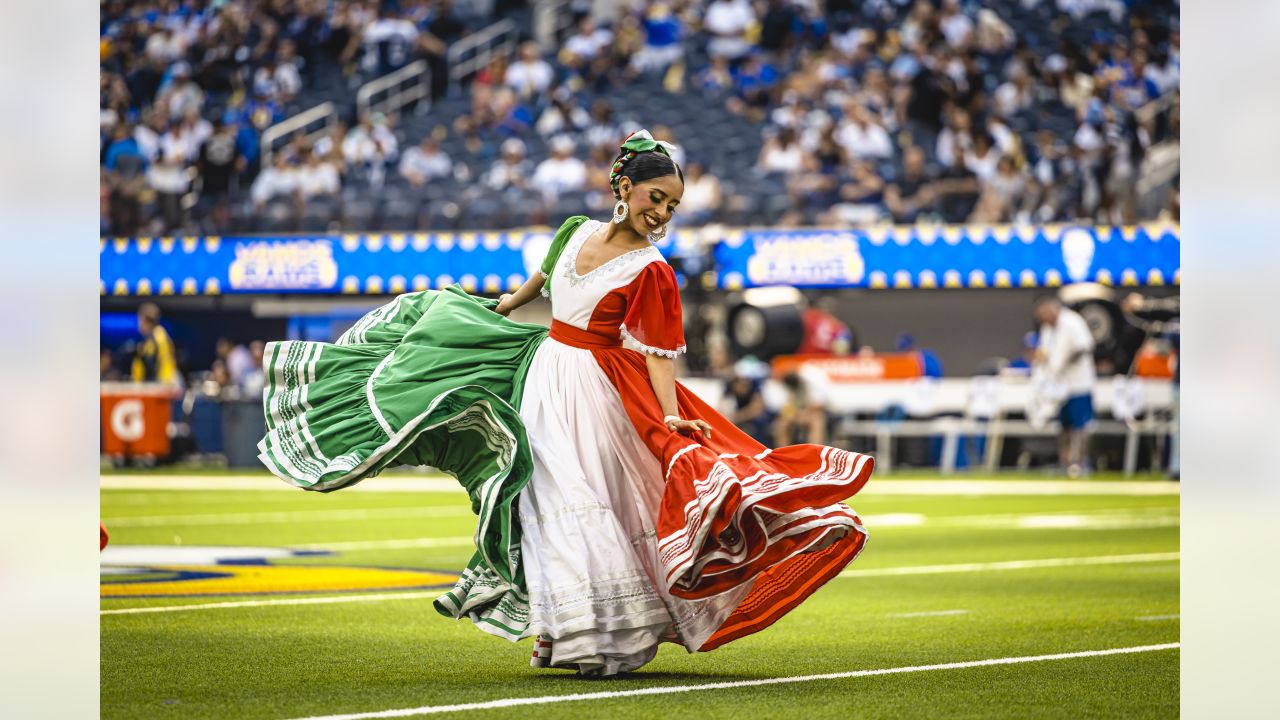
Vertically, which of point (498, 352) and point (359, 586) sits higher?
point (498, 352)

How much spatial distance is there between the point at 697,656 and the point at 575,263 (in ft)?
5.11

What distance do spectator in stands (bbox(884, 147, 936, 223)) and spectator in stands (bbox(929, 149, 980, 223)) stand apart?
0.11m

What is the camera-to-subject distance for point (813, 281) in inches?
848

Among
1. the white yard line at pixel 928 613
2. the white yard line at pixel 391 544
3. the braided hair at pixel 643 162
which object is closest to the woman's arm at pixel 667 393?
the braided hair at pixel 643 162

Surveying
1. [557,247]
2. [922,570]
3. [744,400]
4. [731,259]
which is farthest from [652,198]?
[731,259]

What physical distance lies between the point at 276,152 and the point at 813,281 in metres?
9.42

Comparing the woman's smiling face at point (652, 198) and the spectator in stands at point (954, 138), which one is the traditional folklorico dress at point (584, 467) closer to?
the woman's smiling face at point (652, 198)

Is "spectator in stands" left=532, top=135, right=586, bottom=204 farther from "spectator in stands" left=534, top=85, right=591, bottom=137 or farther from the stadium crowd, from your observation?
"spectator in stands" left=534, top=85, right=591, bottom=137

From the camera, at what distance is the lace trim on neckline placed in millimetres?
5953

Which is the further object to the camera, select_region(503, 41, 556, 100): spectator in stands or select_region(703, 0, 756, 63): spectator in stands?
select_region(503, 41, 556, 100): spectator in stands

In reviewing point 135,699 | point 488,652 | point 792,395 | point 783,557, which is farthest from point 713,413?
point 792,395

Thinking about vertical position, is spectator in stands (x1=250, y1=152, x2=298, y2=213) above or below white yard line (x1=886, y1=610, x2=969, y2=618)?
above

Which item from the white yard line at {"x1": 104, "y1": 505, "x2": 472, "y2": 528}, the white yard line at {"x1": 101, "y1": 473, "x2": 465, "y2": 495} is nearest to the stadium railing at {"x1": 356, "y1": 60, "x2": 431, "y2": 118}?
the white yard line at {"x1": 101, "y1": 473, "x2": 465, "y2": 495}
